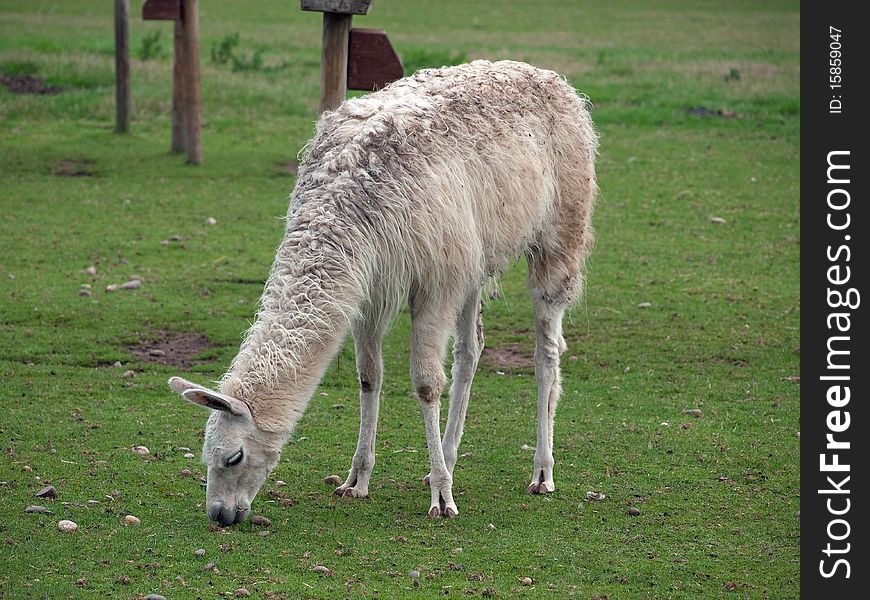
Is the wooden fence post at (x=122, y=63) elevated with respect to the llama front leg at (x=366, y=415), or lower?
elevated

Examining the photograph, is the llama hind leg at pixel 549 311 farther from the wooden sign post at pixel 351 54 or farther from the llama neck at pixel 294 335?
the wooden sign post at pixel 351 54

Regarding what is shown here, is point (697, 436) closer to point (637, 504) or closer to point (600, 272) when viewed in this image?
point (637, 504)

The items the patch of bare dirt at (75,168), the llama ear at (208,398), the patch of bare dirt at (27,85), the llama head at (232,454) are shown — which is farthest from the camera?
the patch of bare dirt at (27,85)

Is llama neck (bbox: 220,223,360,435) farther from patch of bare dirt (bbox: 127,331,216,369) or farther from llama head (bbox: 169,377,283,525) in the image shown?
patch of bare dirt (bbox: 127,331,216,369)

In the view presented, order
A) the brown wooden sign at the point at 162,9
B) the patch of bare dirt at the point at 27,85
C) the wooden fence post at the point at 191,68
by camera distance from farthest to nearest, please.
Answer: the patch of bare dirt at the point at 27,85 < the wooden fence post at the point at 191,68 < the brown wooden sign at the point at 162,9

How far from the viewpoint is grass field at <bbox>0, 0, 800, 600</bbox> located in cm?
577

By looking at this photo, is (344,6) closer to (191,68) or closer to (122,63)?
(191,68)

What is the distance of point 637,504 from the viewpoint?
22.1 ft

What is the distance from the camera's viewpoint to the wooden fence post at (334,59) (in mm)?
8359

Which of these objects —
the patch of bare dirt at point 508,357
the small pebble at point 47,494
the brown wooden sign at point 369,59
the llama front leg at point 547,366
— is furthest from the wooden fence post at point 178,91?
the small pebble at point 47,494

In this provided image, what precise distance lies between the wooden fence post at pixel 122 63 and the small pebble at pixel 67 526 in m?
12.2

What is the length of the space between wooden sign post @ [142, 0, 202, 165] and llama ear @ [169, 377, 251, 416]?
10056 millimetres
